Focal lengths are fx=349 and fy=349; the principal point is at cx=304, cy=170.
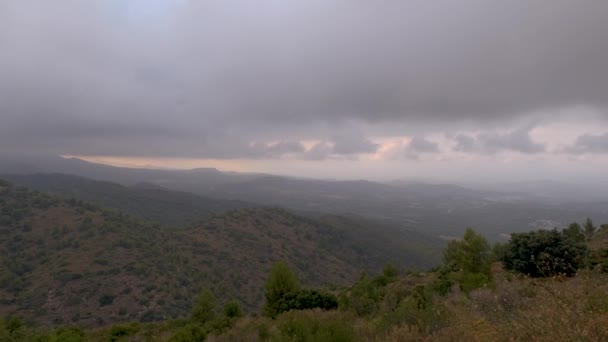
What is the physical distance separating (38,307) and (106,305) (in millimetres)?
7665

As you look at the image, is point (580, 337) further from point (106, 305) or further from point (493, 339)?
point (106, 305)

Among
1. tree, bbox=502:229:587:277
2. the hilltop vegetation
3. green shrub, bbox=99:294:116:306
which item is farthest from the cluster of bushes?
green shrub, bbox=99:294:116:306

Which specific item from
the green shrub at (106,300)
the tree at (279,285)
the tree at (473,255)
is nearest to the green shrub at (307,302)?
the tree at (279,285)

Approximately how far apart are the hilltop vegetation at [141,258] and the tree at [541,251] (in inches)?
1527

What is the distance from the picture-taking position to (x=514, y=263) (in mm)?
16328

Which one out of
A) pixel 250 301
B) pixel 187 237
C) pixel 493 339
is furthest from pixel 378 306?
pixel 187 237

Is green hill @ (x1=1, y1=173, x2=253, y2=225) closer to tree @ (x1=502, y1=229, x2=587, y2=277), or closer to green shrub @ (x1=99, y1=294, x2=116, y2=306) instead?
green shrub @ (x1=99, y1=294, x2=116, y2=306)

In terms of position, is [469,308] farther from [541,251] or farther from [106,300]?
[106,300]

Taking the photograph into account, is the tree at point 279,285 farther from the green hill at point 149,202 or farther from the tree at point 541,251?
the green hill at point 149,202

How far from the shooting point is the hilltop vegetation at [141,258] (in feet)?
147

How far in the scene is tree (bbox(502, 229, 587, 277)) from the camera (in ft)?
49.4

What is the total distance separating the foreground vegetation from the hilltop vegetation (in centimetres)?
2697

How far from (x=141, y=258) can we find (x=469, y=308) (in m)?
59.1

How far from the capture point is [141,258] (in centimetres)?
5769
